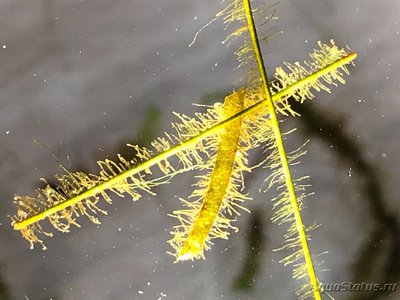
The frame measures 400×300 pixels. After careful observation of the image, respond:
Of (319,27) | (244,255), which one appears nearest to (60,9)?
(319,27)

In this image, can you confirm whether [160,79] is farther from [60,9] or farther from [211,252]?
[211,252]

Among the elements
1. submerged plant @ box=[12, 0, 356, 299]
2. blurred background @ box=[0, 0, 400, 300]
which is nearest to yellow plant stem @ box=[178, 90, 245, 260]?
submerged plant @ box=[12, 0, 356, 299]

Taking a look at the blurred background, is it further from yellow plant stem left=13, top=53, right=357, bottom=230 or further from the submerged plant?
yellow plant stem left=13, top=53, right=357, bottom=230

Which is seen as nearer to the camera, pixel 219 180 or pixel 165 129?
pixel 219 180

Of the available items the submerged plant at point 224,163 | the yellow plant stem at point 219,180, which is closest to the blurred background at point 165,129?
the submerged plant at point 224,163

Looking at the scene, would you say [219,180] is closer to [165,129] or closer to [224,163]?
[224,163]

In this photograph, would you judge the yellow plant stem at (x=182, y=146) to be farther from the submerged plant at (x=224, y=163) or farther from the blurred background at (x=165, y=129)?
the blurred background at (x=165, y=129)

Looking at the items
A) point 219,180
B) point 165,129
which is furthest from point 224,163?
point 165,129

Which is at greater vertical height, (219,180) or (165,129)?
(165,129)
